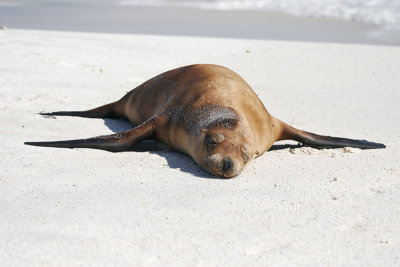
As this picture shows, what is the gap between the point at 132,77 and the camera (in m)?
7.86

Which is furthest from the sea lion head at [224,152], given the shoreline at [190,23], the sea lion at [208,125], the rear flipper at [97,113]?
the shoreline at [190,23]

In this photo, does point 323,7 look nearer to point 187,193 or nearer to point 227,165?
point 227,165

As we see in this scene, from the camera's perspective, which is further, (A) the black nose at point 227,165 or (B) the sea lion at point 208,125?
(B) the sea lion at point 208,125

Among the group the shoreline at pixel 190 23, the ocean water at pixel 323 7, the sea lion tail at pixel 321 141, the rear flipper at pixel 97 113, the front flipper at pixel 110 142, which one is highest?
the front flipper at pixel 110 142

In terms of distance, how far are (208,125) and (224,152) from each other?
16.5 inches

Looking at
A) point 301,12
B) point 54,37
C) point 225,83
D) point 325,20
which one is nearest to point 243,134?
point 225,83

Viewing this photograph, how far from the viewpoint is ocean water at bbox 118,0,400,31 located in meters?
15.4

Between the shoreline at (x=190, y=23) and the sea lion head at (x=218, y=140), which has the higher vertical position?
the sea lion head at (x=218, y=140)

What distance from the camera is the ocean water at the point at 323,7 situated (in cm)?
1537

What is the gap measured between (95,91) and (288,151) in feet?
9.26

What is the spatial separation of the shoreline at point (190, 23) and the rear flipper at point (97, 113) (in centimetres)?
545

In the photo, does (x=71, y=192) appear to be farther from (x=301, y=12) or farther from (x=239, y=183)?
(x=301, y=12)

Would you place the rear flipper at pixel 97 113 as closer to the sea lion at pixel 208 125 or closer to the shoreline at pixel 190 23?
the sea lion at pixel 208 125

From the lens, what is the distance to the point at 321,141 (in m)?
5.18
